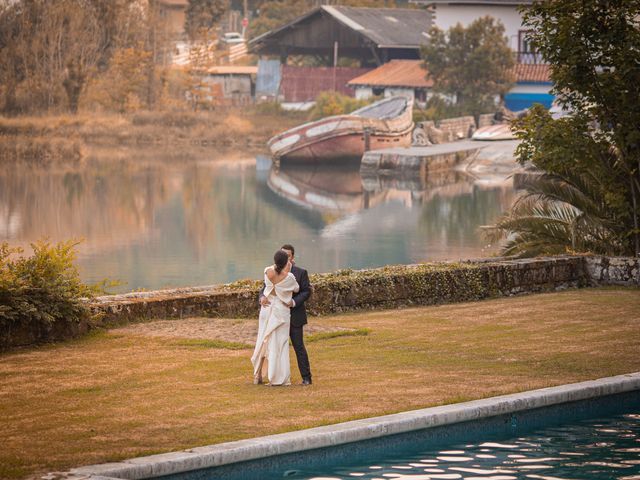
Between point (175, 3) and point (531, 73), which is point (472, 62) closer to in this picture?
point (531, 73)

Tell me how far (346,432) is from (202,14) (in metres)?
107

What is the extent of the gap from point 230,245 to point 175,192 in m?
18.1

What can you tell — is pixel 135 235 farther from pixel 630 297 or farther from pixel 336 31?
pixel 336 31

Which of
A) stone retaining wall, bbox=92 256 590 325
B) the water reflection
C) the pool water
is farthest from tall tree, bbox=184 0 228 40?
the pool water

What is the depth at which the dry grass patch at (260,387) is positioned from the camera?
11539 mm

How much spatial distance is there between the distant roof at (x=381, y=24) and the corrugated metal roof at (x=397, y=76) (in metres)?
1.52

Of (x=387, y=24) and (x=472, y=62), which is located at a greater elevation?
(x=387, y=24)

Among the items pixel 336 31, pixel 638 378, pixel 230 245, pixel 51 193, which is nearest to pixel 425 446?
pixel 638 378

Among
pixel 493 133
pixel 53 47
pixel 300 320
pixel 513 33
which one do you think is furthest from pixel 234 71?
pixel 300 320

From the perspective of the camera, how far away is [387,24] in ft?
317

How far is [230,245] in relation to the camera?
4231cm

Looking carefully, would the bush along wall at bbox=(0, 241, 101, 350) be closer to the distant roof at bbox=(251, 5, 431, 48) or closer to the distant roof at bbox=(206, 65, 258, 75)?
the distant roof at bbox=(251, 5, 431, 48)

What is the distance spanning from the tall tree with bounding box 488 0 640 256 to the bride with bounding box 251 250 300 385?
35.0ft

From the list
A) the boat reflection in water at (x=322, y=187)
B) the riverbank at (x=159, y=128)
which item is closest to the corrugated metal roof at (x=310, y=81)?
the riverbank at (x=159, y=128)
